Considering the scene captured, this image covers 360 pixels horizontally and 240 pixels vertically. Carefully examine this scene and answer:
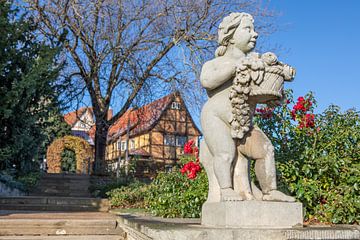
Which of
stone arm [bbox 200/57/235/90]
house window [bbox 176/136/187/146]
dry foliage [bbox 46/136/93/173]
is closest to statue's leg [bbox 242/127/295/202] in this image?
stone arm [bbox 200/57/235/90]

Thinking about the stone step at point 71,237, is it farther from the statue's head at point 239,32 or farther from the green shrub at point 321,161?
the statue's head at point 239,32

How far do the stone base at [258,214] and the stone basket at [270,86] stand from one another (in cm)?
73

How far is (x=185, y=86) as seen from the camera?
15.0 meters

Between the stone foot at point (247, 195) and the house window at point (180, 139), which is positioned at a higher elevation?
the house window at point (180, 139)

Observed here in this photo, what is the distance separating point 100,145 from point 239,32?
46.3 ft

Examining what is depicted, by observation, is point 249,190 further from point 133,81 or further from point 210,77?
point 133,81

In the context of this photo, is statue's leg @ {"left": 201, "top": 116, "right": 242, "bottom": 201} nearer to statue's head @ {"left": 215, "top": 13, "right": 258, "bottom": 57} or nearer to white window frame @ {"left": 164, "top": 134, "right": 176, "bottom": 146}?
statue's head @ {"left": 215, "top": 13, "right": 258, "bottom": 57}

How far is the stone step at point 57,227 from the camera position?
546 cm

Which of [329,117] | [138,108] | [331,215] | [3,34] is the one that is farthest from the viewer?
[138,108]

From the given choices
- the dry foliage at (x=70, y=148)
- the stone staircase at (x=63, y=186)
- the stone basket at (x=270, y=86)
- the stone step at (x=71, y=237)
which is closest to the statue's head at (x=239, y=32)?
the stone basket at (x=270, y=86)

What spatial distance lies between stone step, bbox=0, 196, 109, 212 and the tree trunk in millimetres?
6296

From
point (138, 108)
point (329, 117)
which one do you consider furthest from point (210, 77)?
point (138, 108)

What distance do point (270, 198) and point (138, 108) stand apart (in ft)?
42.8

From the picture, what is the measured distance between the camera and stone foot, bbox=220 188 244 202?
281cm
